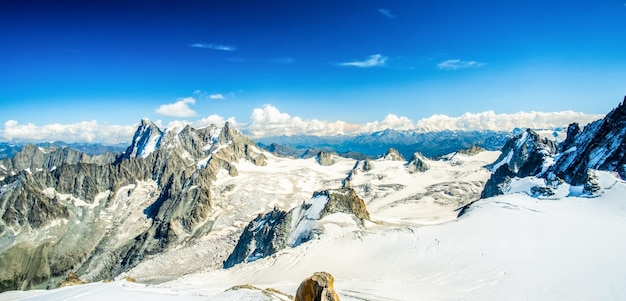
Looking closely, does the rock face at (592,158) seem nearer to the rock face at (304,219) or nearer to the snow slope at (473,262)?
the snow slope at (473,262)

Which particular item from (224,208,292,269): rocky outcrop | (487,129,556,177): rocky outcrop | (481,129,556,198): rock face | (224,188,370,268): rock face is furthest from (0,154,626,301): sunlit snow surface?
(487,129,556,177): rocky outcrop

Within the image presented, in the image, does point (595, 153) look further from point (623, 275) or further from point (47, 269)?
point (47, 269)

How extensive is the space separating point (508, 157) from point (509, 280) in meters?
182

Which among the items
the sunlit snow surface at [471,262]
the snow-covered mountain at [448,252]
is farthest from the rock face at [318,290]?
the sunlit snow surface at [471,262]

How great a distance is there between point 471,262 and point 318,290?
1571cm

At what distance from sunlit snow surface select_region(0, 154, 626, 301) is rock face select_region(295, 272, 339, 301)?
3280mm

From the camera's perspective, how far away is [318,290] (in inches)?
706

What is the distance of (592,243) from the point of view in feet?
82.3

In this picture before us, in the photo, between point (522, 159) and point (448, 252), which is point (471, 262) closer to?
point (448, 252)

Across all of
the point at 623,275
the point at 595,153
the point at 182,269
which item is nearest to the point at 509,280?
the point at 623,275

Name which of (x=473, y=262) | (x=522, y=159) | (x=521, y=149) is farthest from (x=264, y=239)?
(x=521, y=149)

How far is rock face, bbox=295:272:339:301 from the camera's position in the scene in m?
17.6

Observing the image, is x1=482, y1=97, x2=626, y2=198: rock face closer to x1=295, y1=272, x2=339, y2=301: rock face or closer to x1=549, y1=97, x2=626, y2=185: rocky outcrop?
x1=549, y1=97, x2=626, y2=185: rocky outcrop

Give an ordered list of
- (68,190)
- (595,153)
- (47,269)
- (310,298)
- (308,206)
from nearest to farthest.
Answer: (310,298) < (595,153) < (308,206) < (47,269) < (68,190)
